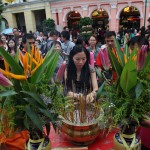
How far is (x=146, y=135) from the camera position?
1.31m

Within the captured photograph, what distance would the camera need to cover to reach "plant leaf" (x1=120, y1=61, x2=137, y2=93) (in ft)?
2.52

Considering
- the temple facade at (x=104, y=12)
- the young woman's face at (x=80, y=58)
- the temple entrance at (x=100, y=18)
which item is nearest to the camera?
the young woman's face at (x=80, y=58)

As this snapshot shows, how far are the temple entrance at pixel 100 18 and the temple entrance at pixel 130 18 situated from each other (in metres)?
1.11

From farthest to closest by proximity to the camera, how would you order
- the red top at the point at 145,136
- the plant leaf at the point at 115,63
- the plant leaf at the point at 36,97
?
the red top at the point at 145,136 < the plant leaf at the point at 115,63 < the plant leaf at the point at 36,97

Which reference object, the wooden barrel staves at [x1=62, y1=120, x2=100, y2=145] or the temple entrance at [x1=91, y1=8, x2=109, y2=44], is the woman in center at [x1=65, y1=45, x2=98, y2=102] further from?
the temple entrance at [x1=91, y1=8, x2=109, y2=44]

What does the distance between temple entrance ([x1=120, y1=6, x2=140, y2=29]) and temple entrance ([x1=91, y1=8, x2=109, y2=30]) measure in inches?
43.8

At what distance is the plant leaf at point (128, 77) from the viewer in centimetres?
77

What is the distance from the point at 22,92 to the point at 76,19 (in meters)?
15.0

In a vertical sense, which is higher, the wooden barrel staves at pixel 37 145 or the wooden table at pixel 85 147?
the wooden barrel staves at pixel 37 145

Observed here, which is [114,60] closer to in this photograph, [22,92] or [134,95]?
[134,95]

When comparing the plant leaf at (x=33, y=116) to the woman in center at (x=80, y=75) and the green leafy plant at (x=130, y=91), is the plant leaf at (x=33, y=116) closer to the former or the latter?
the green leafy plant at (x=130, y=91)

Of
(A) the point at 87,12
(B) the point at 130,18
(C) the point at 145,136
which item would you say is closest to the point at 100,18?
(A) the point at 87,12

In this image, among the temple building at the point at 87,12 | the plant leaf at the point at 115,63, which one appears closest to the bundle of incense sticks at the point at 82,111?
the plant leaf at the point at 115,63

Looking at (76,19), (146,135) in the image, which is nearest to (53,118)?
(146,135)
